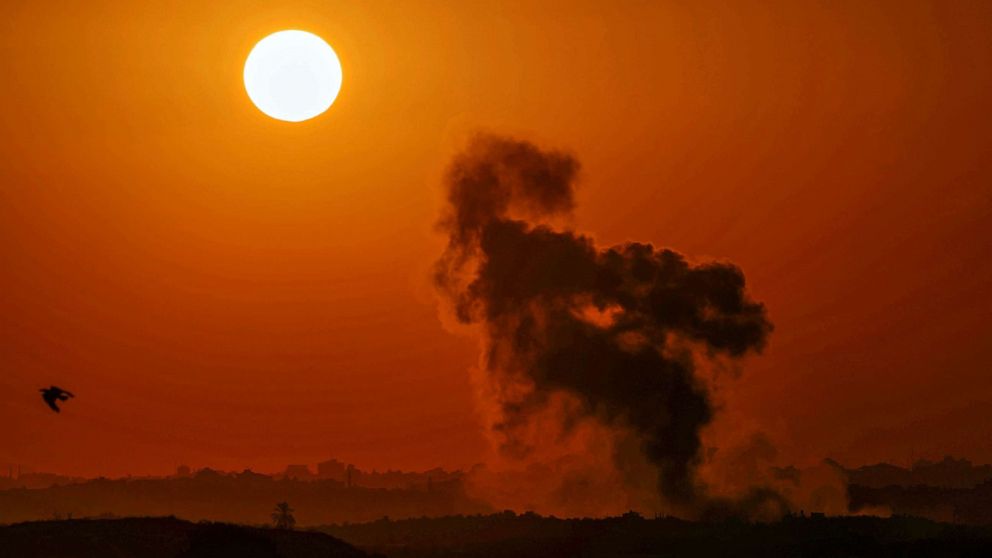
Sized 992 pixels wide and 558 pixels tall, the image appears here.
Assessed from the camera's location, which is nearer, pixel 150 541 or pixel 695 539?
pixel 150 541

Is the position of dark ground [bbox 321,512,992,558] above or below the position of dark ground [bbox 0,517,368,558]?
Result: above

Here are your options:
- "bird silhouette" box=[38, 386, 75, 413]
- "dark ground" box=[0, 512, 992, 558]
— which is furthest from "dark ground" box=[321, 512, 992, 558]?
"bird silhouette" box=[38, 386, 75, 413]

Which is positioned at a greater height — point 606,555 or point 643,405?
point 643,405

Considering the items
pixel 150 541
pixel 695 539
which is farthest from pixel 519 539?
pixel 150 541

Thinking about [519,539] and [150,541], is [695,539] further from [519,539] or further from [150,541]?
[150,541]

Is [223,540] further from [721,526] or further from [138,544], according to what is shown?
[721,526]

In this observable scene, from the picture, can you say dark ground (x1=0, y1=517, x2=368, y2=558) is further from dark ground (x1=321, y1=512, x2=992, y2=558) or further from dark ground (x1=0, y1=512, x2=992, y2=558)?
dark ground (x1=321, y1=512, x2=992, y2=558)

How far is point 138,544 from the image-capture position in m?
82.8

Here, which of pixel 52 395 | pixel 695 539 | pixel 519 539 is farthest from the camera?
pixel 519 539

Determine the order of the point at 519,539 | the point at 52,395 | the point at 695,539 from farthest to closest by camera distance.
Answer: the point at 519,539, the point at 695,539, the point at 52,395

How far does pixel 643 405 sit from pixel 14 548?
46196mm

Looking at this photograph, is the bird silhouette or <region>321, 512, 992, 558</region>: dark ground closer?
the bird silhouette

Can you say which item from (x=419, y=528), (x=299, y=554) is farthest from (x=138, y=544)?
(x=419, y=528)

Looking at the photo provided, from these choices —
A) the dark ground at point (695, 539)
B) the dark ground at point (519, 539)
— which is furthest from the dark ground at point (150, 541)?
the dark ground at point (695, 539)
